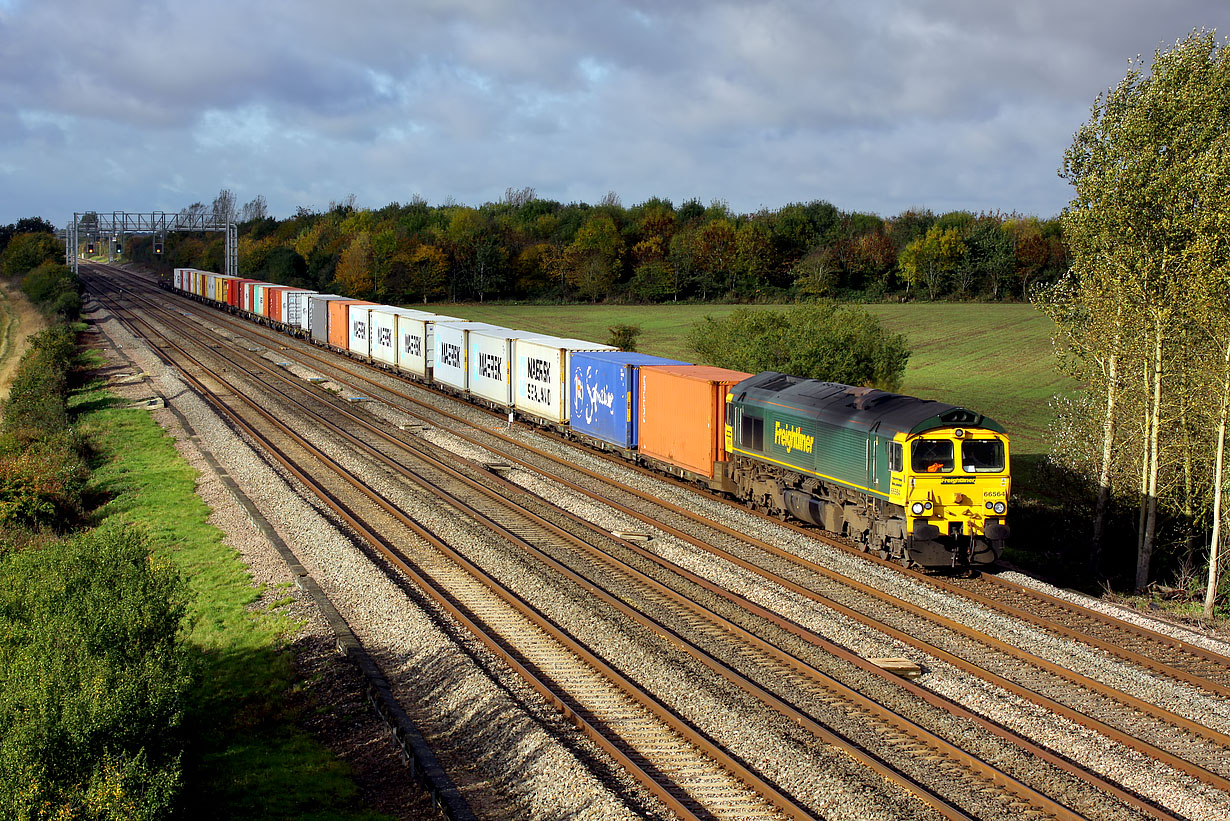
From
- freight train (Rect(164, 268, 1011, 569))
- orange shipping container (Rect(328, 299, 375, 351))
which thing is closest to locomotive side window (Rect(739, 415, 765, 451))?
freight train (Rect(164, 268, 1011, 569))

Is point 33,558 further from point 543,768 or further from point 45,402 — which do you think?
point 45,402

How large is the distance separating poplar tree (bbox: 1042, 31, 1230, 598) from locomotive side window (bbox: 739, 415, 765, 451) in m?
8.96

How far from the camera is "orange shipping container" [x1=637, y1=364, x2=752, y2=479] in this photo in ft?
81.4

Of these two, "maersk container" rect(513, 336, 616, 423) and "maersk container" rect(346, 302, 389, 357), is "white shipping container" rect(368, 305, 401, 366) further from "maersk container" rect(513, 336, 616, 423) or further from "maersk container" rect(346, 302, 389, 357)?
"maersk container" rect(513, 336, 616, 423)

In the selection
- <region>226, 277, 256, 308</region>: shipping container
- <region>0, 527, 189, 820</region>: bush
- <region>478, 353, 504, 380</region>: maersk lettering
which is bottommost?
<region>0, 527, 189, 820</region>: bush

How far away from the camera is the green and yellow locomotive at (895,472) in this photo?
18.8 m

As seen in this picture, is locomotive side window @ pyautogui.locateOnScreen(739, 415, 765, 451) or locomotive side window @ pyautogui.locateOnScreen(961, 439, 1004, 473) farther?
locomotive side window @ pyautogui.locateOnScreen(739, 415, 765, 451)

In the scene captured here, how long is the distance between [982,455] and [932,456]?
1206 millimetres

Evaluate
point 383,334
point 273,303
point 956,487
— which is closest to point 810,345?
point 956,487

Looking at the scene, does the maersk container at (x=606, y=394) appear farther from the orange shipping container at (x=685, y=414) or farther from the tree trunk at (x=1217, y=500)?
the tree trunk at (x=1217, y=500)

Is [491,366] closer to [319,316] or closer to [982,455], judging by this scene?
[982,455]

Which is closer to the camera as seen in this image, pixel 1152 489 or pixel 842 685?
pixel 842 685

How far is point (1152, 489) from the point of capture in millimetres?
22641

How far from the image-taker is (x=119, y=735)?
952 cm
